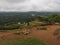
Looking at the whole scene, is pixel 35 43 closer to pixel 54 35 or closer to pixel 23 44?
pixel 23 44

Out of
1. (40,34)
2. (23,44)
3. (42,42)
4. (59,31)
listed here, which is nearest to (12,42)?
(23,44)

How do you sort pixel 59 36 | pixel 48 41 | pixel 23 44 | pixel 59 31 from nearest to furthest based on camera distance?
1. pixel 23 44
2. pixel 48 41
3. pixel 59 36
4. pixel 59 31

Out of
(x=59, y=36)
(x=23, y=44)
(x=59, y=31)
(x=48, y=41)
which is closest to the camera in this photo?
(x=23, y=44)

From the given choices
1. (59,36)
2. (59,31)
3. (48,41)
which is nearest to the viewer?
(48,41)

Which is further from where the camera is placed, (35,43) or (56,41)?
(56,41)

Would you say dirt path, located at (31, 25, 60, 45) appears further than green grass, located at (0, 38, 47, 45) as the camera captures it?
Yes

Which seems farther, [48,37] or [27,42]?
[48,37]

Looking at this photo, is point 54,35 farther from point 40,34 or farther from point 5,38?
point 5,38

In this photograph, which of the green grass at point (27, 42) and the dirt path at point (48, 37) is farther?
the dirt path at point (48, 37)

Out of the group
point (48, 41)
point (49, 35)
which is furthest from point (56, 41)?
point (49, 35)
